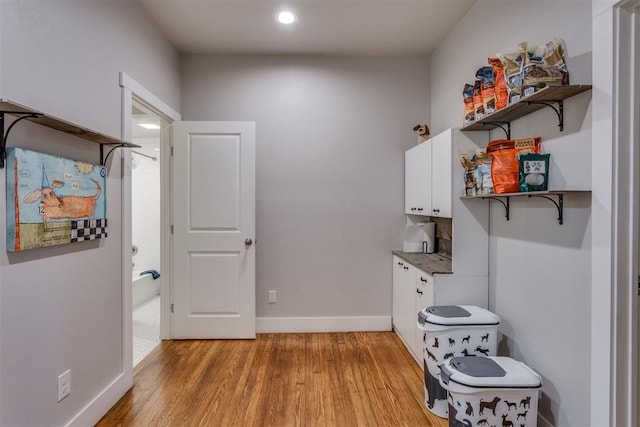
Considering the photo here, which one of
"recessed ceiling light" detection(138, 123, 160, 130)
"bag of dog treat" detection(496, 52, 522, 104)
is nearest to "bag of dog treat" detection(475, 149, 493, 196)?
"bag of dog treat" detection(496, 52, 522, 104)

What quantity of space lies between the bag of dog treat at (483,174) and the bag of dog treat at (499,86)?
296mm

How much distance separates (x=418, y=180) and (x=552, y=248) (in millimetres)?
1407

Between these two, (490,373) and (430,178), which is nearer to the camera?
(490,373)

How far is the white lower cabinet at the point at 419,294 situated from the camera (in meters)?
2.35

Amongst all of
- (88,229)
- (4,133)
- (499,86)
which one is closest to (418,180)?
(499,86)

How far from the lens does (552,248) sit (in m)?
1.74

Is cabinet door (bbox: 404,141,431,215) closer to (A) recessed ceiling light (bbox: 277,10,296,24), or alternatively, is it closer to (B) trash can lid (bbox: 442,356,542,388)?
(B) trash can lid (bbox: 442,356,542,388)

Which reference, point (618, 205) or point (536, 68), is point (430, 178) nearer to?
point (536, 68)

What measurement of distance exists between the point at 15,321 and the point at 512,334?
261 cm

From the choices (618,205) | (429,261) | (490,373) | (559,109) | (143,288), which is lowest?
(143,288)

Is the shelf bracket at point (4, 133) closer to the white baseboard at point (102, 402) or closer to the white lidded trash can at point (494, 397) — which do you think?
the white baseboard at point (102, 402)

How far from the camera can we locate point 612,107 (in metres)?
1.39

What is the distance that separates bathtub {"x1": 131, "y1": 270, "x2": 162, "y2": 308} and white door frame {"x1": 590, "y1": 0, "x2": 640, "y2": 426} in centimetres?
414

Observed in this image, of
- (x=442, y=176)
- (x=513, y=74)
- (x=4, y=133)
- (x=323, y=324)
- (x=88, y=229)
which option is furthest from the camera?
(x=323, y=324)
